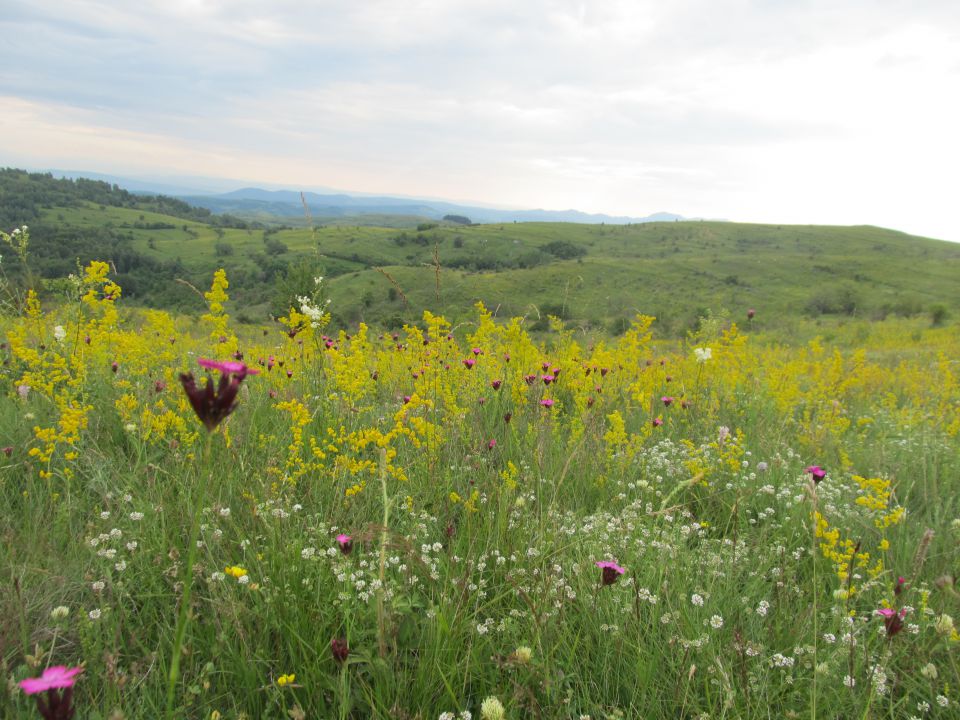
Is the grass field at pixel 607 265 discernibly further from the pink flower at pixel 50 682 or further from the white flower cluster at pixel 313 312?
the pink flower at pixel 50 682

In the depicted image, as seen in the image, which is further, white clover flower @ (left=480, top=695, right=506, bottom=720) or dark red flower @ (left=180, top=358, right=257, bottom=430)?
white clover flower @ (left=480, top=695, right=506, bottom=720)

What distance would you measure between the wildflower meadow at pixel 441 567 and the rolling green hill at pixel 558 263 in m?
25.5

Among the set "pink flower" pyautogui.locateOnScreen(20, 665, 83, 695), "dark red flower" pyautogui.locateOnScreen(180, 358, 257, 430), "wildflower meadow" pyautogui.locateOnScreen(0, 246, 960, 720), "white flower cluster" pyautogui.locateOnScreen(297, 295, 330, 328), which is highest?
"dark red flower" pyautogui.locateOnScreen(180, 358, 257, 430)

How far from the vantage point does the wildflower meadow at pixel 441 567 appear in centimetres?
181

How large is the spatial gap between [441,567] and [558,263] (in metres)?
79.9

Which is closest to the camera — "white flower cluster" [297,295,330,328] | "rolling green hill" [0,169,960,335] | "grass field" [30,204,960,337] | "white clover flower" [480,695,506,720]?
"white clover flower" [480,695,506,720]

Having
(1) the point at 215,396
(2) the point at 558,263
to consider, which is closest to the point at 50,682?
(1) the point at 215,396

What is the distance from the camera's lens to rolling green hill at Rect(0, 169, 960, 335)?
50344 mm

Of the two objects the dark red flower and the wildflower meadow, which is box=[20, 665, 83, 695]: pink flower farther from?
the dark red flower

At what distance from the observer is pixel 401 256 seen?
108 m

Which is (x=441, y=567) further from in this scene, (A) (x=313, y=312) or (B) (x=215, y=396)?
(A) (x=313, y=312)

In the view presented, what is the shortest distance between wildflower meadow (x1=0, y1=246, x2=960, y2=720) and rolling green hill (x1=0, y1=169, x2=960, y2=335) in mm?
25539

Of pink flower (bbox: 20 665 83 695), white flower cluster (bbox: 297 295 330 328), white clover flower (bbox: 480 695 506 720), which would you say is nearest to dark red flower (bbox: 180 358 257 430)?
pink flower (bbox: 20 665 83 695)

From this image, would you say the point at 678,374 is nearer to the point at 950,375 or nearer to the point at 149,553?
the point at 950,375
